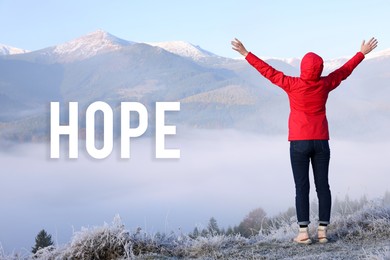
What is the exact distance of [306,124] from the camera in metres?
7.71

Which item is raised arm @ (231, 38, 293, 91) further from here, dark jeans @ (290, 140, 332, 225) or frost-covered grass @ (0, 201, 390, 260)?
frost-covered grass @ (0, 201, 390, 260)

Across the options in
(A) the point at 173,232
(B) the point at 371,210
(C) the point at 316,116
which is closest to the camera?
(C) the point at 316,116

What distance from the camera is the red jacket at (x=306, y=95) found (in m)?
7.70

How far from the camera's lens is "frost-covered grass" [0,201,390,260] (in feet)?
24.4

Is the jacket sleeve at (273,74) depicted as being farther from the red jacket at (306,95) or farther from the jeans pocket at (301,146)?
the jeans pocket at (301,146)

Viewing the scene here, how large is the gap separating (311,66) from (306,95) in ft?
1.16

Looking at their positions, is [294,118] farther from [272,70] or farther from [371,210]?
[371,210]

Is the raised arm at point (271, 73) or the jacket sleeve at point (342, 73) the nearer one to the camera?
the raised arm at point (271, 73)

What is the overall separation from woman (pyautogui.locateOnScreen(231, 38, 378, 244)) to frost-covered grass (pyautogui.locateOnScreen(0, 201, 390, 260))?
15.5 inches

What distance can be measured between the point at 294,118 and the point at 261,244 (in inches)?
64.2

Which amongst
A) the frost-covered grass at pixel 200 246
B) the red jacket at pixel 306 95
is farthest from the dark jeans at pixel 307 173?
the frost-covered grass at pixel 200 246

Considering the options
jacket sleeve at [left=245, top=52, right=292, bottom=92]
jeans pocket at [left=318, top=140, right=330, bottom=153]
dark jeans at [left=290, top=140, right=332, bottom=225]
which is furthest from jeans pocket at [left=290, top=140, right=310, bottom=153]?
jacket sleeve at [left=245, top=52, right=292, bottom=92]

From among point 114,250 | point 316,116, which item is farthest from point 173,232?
point 316,116

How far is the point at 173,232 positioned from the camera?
8.29 metres
